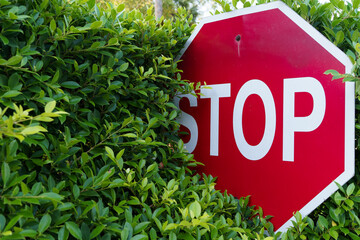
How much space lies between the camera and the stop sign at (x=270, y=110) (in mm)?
1592

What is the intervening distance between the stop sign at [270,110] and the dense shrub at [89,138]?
7.3 inches

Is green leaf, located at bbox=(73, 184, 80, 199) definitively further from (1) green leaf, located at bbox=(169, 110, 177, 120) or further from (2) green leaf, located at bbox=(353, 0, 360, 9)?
(2) green leaf, located at bbox=(353, 0, 360, 9)

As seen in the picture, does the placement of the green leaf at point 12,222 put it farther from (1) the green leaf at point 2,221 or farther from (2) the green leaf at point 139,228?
(2) the green leaf at point 139,228

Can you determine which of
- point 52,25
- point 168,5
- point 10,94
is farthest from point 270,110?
point 168,5


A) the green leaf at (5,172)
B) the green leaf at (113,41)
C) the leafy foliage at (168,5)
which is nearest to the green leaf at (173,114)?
the green leaf at (113,41)

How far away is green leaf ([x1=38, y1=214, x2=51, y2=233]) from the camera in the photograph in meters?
1.04

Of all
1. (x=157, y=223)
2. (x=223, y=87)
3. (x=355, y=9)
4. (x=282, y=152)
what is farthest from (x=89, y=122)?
(x=355, y=9)

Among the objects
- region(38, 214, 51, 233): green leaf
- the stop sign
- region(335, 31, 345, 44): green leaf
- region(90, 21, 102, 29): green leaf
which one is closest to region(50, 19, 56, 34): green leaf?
region(90, 21, 102, 29): green leaf

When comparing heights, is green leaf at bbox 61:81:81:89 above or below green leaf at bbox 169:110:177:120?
above

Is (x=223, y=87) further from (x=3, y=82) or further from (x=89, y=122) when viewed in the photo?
(x=3, y=82)

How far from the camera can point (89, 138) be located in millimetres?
1471

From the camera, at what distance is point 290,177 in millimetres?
1684

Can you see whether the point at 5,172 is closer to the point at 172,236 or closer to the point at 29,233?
the point at 29,233

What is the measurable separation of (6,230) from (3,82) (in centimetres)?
52
